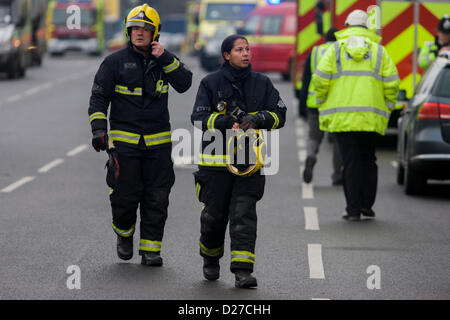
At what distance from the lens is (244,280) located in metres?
7.29

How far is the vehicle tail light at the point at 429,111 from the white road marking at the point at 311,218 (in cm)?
152

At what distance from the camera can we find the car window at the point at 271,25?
3341 cm

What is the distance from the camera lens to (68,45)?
57.1 m

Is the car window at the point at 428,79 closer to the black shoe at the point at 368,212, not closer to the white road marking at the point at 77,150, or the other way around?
the black shoe at the point at 368,212

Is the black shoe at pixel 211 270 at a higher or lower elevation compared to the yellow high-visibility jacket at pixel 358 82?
lower

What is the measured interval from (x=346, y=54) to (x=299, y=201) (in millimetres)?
1913

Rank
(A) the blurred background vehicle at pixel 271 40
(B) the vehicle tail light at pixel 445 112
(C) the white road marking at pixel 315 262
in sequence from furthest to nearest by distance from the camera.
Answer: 1. (A) the blurred background vehicle at pixel 271 40
2. (B) the vehicle tail light at pixel 445 112
3. (C) the white road marking at pixel 315 262

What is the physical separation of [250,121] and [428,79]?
207 inches

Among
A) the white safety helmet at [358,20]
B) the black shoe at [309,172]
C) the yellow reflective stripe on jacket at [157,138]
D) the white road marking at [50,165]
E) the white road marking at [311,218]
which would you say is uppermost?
the white safety helmet at [358,20]

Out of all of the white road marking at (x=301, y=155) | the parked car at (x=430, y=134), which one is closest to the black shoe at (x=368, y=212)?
the parked car at (x=430, y=134)

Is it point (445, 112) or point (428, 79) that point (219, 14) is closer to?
point (428, 79)

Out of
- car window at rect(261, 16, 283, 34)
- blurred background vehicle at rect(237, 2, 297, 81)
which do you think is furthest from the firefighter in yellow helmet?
car window at rect(261, 16, 283, 34)

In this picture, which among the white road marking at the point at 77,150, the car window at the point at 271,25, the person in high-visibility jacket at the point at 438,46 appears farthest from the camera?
the car window at the point at 271,25

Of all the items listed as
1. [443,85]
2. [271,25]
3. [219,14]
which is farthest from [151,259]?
[219,14]
